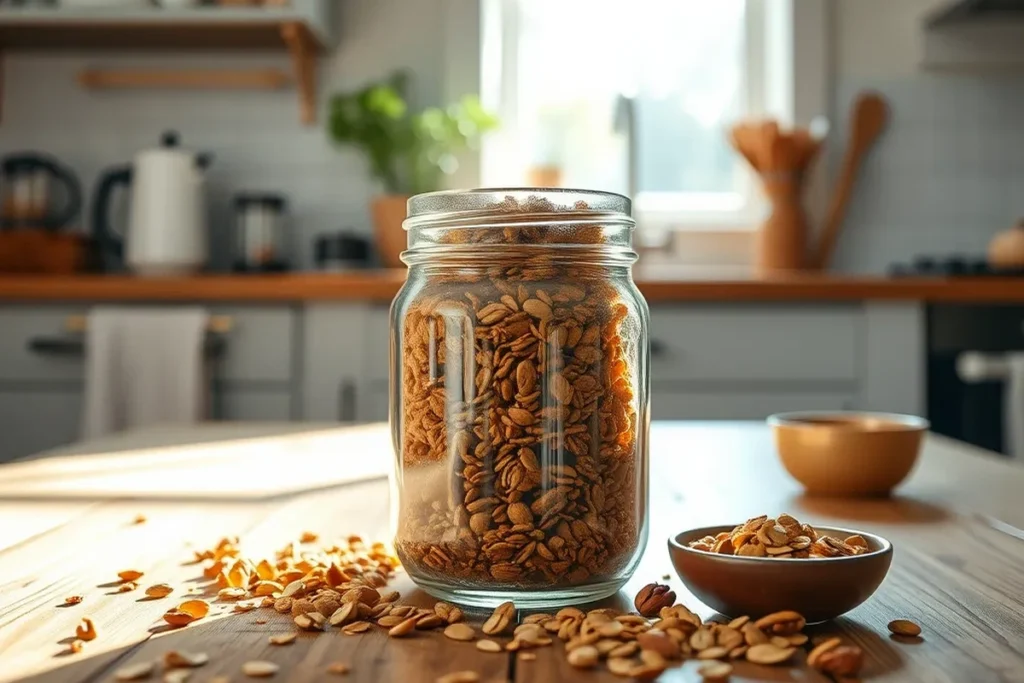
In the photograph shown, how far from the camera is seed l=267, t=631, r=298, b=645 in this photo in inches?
19.5

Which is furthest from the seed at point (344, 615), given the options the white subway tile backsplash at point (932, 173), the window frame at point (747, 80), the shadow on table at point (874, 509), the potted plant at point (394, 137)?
the white subway tile backsplash at point (932, 173)

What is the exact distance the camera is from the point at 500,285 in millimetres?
570

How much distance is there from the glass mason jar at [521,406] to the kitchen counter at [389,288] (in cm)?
171

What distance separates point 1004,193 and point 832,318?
98 cm

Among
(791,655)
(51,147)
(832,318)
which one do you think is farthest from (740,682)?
(51,147)

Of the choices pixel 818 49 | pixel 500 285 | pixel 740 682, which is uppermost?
pixel 818 49

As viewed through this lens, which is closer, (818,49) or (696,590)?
(696,590)

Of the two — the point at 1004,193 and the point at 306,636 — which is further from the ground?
the point at 1004,193

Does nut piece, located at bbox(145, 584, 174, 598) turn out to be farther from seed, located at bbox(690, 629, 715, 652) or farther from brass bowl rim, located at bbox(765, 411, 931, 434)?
brass bowl rim, located at bbox(765, 411, 931, 434)

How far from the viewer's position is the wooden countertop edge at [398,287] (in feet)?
7.62

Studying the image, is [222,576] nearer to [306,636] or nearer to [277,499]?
[306,636]

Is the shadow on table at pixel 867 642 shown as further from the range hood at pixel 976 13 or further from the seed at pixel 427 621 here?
the range hood at pixel 976 13

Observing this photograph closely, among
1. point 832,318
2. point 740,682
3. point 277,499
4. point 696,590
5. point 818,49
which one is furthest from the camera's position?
point 818,49

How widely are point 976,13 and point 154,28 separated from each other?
218 centimetres
